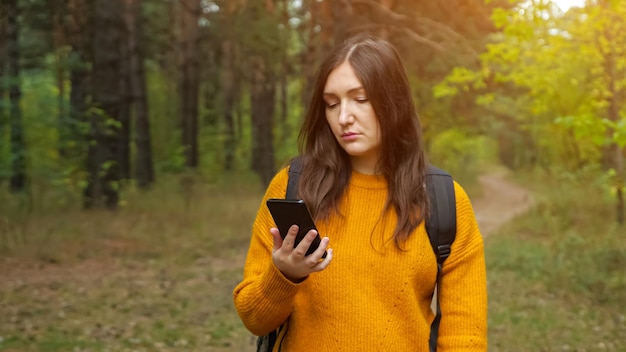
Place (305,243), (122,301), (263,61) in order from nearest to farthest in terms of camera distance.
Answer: (305,243) < (122,301) < (263,61)

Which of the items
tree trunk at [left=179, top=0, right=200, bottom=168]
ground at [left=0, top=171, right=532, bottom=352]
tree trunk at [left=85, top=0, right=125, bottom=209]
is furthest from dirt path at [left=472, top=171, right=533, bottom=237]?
tree trunk at [left=179, top=0, right=200, bottom=168]

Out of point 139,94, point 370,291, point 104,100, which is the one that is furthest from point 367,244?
point 139,94

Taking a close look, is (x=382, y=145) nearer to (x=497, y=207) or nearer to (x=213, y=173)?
(x=497, y=207)

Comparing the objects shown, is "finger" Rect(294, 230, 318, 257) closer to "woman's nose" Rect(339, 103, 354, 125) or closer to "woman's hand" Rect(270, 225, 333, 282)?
"woman's hand" Rect(270, 225, 333, 282)

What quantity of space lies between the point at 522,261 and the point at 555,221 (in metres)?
4.39

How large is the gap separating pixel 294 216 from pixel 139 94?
65.1ft

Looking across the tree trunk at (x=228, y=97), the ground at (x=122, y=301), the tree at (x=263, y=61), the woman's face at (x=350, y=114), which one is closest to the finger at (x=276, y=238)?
the woman's face at (x=350, y=114)

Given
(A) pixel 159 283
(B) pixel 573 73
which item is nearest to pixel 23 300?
(A) pixel 159 283

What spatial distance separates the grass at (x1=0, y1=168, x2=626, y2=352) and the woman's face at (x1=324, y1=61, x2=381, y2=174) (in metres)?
5.36

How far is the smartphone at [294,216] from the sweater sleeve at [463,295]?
0.46 m

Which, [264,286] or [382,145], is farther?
[382,145]

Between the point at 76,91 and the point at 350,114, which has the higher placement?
the point at 350,114

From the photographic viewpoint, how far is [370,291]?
2346 mm

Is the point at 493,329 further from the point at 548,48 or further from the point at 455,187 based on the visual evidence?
the point at 548,48
